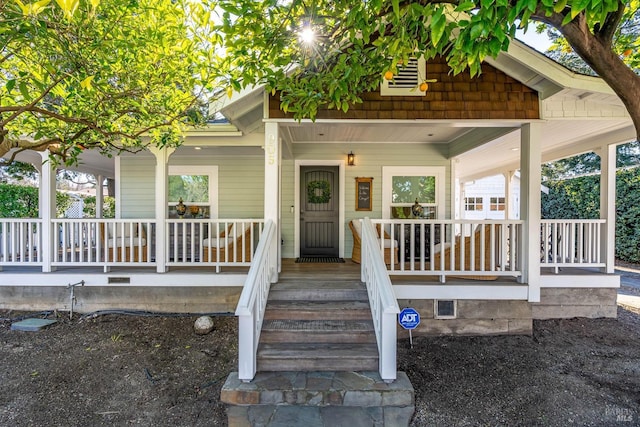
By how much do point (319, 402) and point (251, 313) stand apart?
38.4 inches

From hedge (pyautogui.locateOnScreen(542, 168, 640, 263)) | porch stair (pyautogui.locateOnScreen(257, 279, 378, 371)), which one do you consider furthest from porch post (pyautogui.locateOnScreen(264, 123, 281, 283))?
hedge (pyautogui.locateOnScreen(542, 168, 640, 263))

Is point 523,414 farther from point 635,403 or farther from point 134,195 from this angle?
point 134,195

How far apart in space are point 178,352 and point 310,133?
404 centimetres

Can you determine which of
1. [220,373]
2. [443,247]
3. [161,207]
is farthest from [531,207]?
[161,207]

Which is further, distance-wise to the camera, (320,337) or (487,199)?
(487,199)

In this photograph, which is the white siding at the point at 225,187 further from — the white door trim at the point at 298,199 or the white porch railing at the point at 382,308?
the white porch railing at the point at 382,308

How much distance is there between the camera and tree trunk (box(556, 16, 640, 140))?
2412 millimetres

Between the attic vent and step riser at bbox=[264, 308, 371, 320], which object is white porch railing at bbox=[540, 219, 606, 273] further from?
step riser at bbox=[264, 308, 371, 320]

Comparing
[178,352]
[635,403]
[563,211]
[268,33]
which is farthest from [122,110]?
[563,211]

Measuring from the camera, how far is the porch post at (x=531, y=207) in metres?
4.44

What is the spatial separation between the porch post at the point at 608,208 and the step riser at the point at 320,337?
430 cm

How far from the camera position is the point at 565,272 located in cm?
526

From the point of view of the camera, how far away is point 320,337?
11.6 ft

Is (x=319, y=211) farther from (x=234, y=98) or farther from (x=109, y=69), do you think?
(x=109, y=69)
